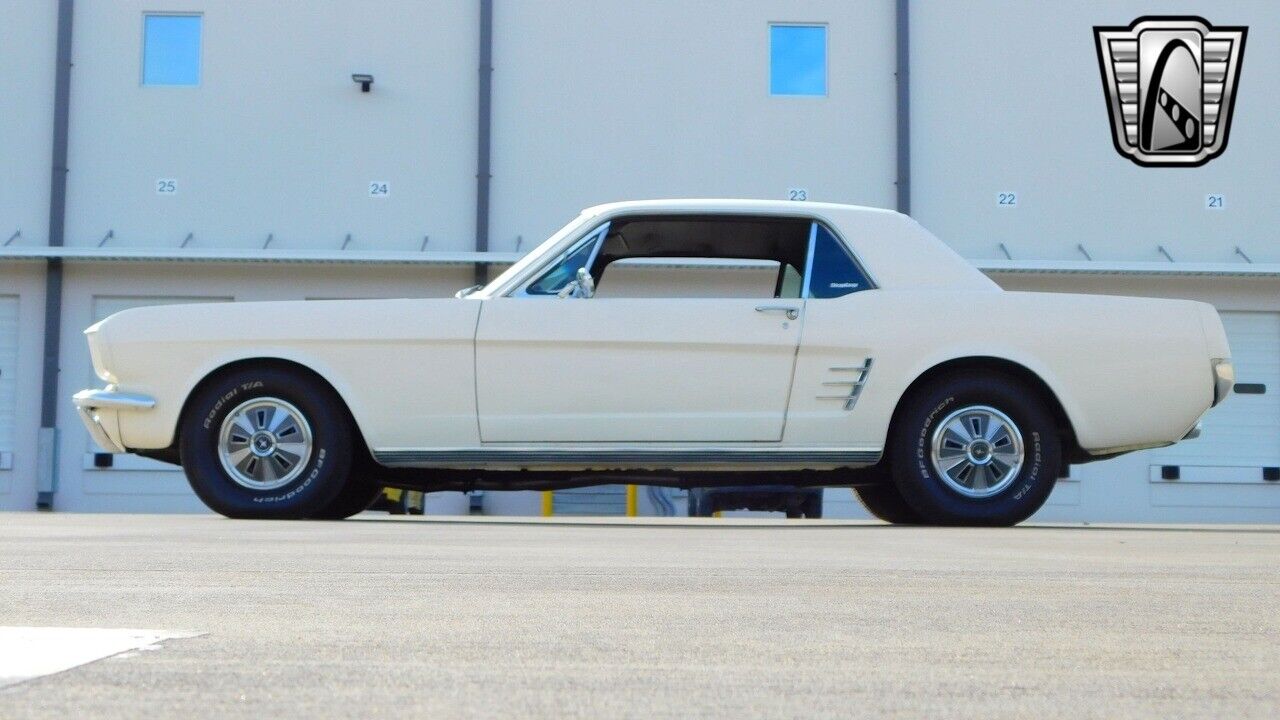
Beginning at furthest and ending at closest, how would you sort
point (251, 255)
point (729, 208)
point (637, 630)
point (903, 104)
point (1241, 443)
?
point (903, 104) → point (1241, 443) → point (251, 255) → point (729, 208) → point (637, 630)

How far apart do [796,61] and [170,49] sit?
6.81m

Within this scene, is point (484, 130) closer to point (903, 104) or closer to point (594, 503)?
point (594, 503)

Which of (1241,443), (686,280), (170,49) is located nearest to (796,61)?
(686,280)

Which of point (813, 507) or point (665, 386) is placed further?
point (813, 507)

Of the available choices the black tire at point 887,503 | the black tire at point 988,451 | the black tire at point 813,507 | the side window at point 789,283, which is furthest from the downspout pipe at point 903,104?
the black tire at point 988,451

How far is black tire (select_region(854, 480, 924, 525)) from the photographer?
733 cm

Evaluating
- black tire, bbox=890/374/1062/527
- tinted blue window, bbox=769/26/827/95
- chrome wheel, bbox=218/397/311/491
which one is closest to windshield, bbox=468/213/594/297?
chrome wheel, bbox=218/397/311/491

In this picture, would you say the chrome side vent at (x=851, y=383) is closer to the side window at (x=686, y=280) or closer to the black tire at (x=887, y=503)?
the black tire at (x=887, y=503)

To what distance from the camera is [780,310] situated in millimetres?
6852

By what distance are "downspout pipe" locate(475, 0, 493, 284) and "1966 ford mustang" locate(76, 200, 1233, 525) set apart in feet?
35.6

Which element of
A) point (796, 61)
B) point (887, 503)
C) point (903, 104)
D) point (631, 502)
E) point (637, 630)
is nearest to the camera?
point (637, 630)

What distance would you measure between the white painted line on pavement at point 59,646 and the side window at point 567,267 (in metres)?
4.52

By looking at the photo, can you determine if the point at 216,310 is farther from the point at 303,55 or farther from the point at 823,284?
the point at 303,55

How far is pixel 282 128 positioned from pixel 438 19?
2.04 metres
